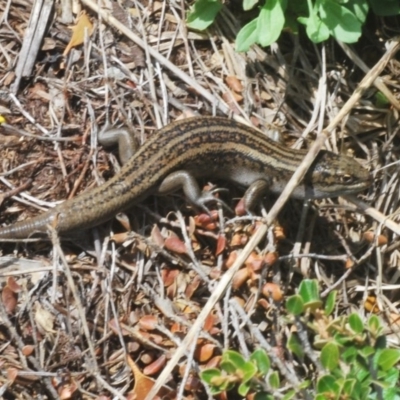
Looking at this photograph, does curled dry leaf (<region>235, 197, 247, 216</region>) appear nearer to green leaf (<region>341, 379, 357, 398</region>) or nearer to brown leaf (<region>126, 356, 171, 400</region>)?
brown leaf (<region>126, 356, 171, 400</region>)

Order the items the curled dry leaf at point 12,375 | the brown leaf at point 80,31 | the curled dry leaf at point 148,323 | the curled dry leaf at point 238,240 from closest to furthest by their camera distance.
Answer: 1. the curled dry leaf at point 12,375
2. the curled dry leaf at point 148,323
3. the curled dry leaf at point 238,240
4. the brown leaf at point 80,31

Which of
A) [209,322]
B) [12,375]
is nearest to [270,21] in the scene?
[209,322]

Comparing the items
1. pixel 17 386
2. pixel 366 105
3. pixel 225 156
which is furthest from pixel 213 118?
pixel 17 386

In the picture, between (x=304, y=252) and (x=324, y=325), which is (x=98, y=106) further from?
(x=324, y=325)

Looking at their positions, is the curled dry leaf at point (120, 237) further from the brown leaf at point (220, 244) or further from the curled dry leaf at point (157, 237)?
the brown leaf at point (220, 244)

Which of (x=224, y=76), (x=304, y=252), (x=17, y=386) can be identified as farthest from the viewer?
(x=224, y=76)

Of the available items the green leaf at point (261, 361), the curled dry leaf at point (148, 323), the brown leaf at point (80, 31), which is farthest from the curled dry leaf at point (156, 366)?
the brown leaf at point (80, 31)

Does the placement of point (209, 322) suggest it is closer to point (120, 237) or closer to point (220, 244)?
point (220, 244)
